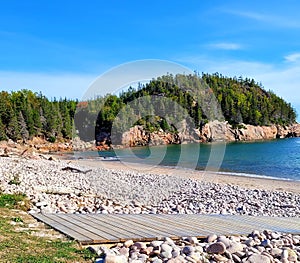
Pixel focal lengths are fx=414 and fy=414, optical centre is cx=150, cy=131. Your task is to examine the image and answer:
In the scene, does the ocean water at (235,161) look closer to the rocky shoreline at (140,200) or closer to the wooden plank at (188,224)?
the rocky shoreline at (140,200)

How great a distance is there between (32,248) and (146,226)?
2838 mm

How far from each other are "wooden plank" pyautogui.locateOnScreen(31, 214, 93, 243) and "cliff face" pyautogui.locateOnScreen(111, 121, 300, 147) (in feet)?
318

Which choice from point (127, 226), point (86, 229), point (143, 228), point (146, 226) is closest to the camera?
point (86, 229)

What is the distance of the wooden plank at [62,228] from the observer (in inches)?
287

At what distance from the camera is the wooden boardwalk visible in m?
7.64

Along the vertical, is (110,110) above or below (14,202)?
above

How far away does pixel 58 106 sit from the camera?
384 ft

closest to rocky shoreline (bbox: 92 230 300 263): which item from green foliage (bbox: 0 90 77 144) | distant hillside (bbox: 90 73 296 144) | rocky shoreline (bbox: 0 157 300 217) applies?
rocky shoreline (bbox: 0 157 300 217)

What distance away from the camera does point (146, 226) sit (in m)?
8.74

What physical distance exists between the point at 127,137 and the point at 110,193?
292 ft

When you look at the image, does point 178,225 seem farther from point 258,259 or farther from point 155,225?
point 258,259

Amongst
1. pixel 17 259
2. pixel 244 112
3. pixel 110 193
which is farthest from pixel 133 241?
pixel 244 112

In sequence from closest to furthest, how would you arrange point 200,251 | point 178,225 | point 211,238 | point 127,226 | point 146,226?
point 200,251 → point 211,238 → point 127,226 → point 146,226 → point 178,225

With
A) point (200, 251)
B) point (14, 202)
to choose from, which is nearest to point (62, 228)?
point (200, 251)
